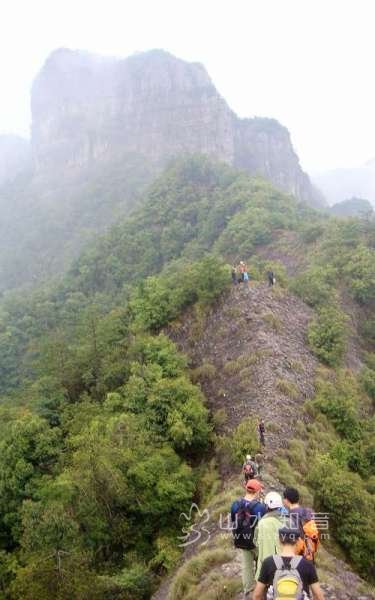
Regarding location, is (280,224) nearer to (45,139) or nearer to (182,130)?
(182,130)

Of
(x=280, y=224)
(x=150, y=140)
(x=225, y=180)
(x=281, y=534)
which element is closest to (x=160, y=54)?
(x=150, y=140)

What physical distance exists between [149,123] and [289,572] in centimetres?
16129

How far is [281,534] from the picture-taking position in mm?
5688

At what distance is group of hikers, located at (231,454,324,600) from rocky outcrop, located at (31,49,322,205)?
14186 cm

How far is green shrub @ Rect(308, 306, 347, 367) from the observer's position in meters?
26.3

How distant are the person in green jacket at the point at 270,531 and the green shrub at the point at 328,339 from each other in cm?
2012

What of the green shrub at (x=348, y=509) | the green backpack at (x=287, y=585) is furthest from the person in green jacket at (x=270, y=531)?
the green shrub at (x=348, y=509)

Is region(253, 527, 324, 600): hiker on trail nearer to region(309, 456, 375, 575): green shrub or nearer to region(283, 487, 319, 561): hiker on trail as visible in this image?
region(283, 487, 319, 561): hiker on trail

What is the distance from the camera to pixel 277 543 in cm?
667

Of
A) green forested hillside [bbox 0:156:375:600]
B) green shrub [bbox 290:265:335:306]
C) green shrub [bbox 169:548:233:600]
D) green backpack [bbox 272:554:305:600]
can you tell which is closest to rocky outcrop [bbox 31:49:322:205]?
green forested hillside [bbox 0:156:375:600]

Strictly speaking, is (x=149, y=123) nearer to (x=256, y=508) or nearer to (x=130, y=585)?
(x=130, y=585)

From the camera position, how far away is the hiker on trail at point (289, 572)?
17.6 ft

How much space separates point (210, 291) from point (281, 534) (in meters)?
22.4

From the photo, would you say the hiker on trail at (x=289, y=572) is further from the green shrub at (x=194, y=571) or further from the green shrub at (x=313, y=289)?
the green shrub at (x=313, y=289)
